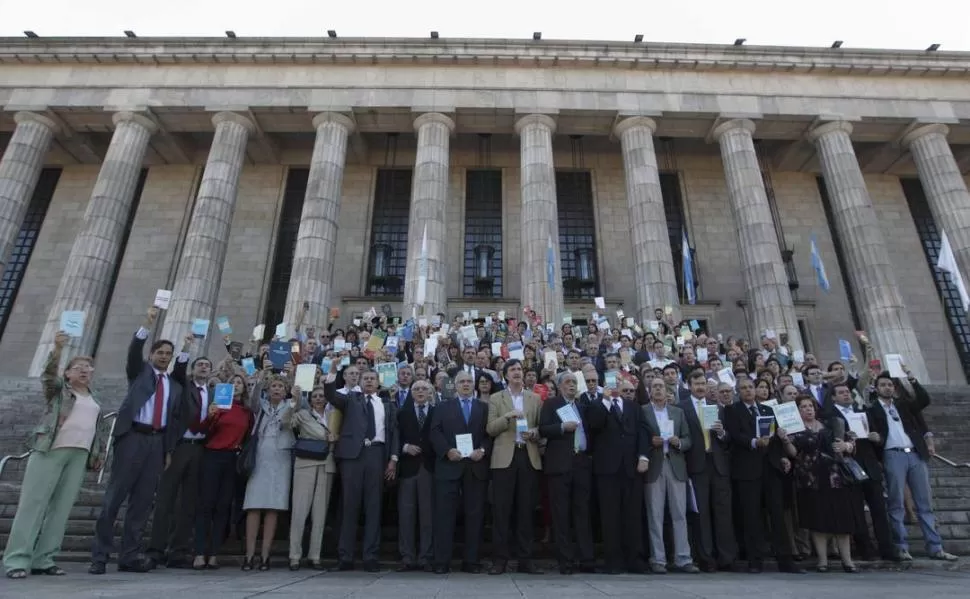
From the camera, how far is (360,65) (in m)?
22.8

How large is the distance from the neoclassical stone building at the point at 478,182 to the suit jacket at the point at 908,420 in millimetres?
10935

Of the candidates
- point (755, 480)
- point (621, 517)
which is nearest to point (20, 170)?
point (621, 517)

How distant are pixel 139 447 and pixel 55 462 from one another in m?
0.74

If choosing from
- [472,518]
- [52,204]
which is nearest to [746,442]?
[472,518]

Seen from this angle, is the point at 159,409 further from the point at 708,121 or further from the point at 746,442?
the point at 708,121

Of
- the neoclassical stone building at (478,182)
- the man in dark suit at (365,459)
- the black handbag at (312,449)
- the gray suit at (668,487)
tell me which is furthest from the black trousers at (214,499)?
the neoclassical stone building at (478,182)

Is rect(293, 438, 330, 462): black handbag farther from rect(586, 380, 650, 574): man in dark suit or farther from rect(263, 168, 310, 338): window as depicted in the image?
rect(263, 168, 310, 338): window

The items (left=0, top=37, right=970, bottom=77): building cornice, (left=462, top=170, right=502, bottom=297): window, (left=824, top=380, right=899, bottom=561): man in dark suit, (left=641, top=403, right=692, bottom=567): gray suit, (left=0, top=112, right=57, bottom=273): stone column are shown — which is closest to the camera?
(left=641, top=403, right=692, bottom=567): gray suit

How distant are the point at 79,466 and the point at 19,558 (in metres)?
1.02

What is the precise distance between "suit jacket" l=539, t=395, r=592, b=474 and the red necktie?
4332 mm

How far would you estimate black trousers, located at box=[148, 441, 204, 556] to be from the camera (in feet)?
22.1

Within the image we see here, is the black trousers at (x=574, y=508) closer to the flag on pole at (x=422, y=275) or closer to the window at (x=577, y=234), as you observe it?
the flag on pole at (x=422, y=275)

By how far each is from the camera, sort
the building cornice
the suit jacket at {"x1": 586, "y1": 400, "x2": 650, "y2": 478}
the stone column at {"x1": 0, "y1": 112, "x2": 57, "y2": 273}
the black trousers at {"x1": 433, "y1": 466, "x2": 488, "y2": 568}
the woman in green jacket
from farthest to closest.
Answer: the building cornice
the stone column at {"x1": 0, "y1": 112, "x2": 57, "y2": 273}
the suit jacket at {"x1": 586, "y1": 400, "x2": 650, "y2": 478}
the black trousers at {"x1": 433, "y1": 466, "x2": 488, "y2": 568}
the woman in green jacket

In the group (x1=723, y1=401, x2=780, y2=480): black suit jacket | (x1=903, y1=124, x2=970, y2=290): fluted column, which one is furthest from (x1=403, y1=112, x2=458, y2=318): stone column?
(x1=903, y1=124, x2=970, y2=290): fluted column
